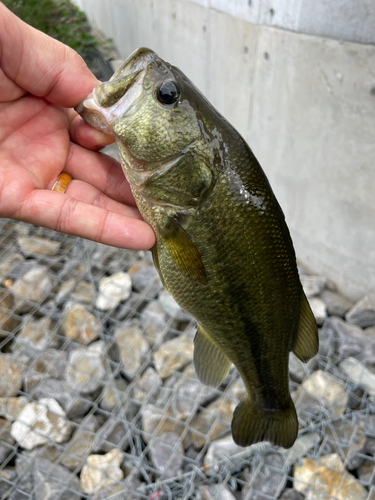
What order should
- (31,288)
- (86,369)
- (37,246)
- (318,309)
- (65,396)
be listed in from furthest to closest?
(37,246), (31,288), (318,309), (86,369), (65,396)

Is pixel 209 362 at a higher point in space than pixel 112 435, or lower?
higher

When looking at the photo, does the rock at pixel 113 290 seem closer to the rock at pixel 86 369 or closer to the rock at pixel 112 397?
the rock at pixel 86 369

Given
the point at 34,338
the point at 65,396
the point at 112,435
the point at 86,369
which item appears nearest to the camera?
the point at 112,435

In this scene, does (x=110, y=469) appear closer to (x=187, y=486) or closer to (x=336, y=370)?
(x=187, y=486)

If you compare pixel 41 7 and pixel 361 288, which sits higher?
pixel 41 7

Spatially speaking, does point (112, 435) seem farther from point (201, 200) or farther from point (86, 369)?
point (201, 200)

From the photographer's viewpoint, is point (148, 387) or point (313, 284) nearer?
point (148, 387)

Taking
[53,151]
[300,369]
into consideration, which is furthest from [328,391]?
[53,151]

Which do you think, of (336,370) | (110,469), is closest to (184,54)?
(336,370)
